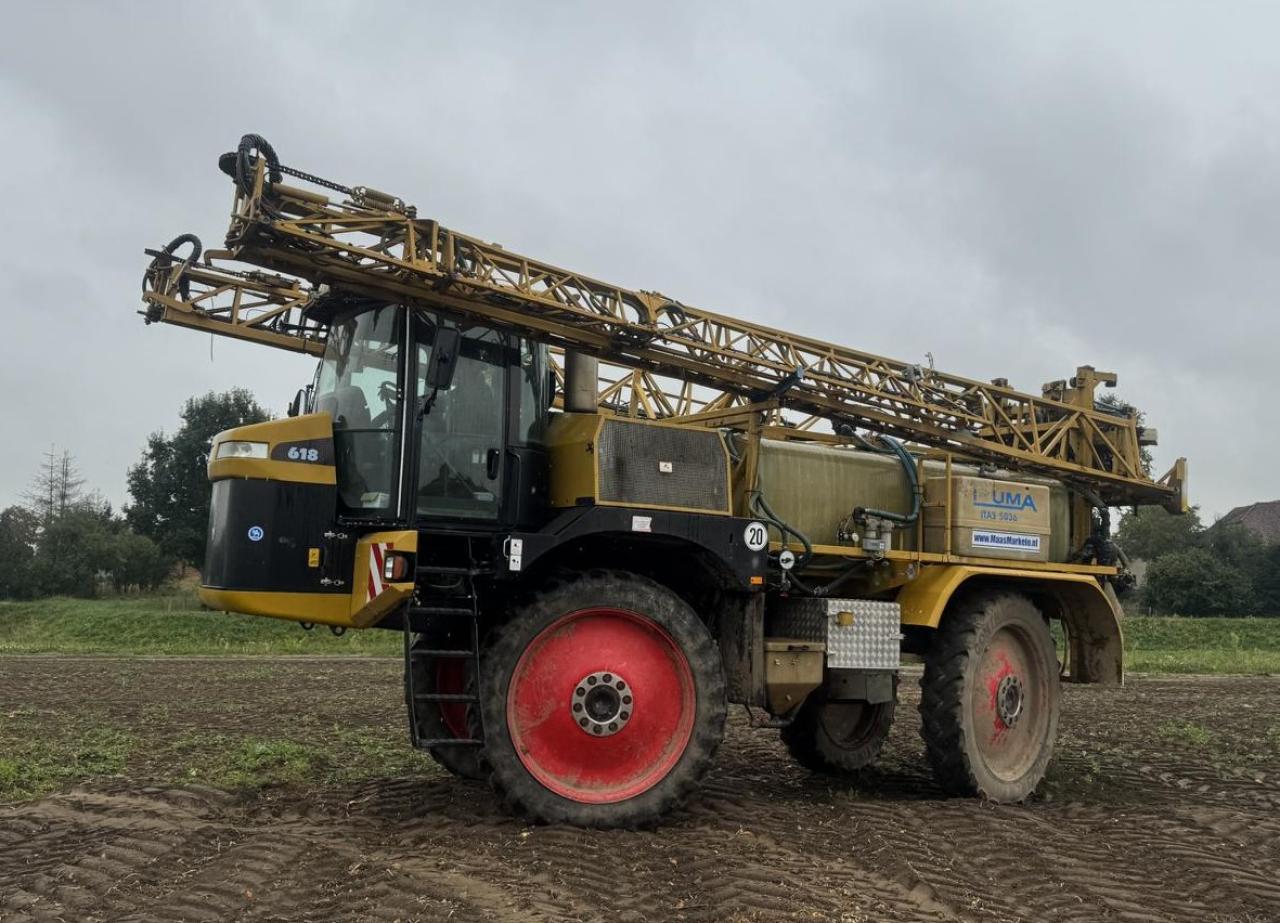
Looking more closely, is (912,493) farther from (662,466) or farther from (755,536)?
(662,466)

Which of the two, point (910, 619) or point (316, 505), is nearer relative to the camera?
A: point (316, 505)

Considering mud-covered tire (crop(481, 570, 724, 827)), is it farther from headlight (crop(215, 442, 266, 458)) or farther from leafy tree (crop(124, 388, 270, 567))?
leafy tree (crop(124, 388, 270, 567))

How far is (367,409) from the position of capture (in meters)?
7.09

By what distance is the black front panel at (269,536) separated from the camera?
6.61m

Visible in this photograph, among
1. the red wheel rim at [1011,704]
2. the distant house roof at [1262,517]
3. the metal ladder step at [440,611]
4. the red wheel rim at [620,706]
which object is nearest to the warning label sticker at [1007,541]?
the red wheel rim at [1011,704]

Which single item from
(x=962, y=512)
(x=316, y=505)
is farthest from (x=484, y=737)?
(x=962, y=512)

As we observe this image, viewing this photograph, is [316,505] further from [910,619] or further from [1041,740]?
[1041,740]

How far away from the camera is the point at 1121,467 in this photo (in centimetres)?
978

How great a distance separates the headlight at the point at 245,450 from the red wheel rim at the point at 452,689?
2.01 m

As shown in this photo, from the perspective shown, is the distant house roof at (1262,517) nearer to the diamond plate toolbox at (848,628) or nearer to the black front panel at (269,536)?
the diamond plate toolbox at (848,628)

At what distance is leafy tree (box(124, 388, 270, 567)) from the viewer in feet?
133

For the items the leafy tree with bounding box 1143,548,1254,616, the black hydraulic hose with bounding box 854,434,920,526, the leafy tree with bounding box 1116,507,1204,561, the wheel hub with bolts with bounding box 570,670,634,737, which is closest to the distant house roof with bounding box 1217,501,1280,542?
the leafy tree with bounding box 1116,507,1204,561

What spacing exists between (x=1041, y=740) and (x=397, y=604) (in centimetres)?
554

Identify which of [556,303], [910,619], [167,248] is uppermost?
[167,248]
